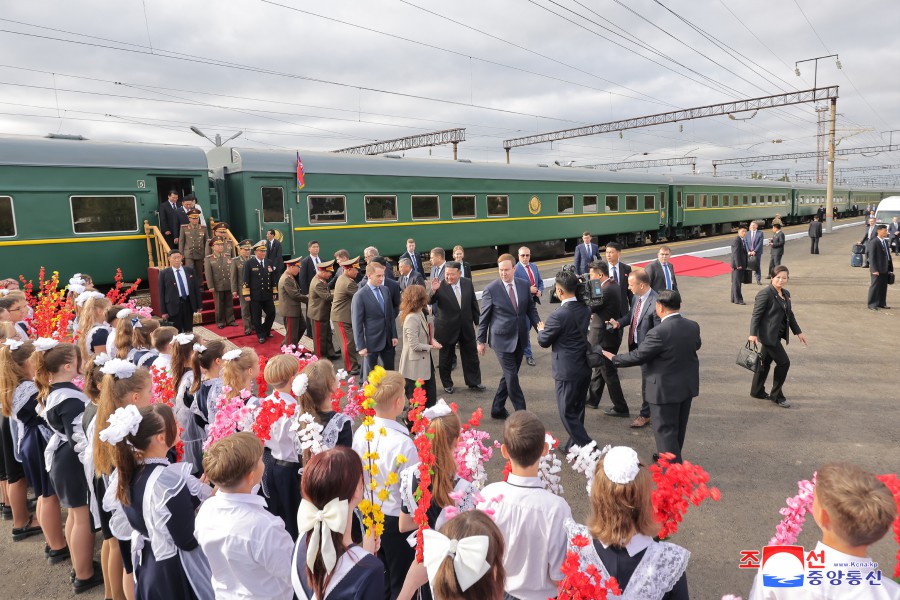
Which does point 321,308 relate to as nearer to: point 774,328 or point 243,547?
point 774,328

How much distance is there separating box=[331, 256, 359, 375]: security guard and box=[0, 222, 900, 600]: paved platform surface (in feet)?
5.57

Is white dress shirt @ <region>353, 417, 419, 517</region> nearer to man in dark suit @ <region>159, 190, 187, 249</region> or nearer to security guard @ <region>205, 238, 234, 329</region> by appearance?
security guard @ <region>205, 238, 234, 329</region>

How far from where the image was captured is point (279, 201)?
1301 centimetres

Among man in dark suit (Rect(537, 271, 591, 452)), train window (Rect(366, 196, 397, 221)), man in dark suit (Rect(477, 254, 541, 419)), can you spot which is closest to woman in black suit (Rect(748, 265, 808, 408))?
man in dark suit (Rect(537, 271, 591, 452))

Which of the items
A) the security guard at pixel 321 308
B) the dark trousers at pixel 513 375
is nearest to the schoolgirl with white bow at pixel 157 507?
the dark trousers at pixel 513 375

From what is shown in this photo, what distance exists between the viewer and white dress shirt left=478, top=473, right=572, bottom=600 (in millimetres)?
2244

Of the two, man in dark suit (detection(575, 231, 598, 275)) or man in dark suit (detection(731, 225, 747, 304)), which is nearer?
man in dark suit (detection(575, 231, 598, 275))

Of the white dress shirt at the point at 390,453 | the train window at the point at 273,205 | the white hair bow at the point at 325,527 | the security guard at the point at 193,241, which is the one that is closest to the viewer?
the white hair bow at the point at 325,527

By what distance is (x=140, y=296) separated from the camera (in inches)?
454

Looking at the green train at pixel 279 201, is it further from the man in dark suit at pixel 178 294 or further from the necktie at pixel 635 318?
the necktie at pixel 635 318

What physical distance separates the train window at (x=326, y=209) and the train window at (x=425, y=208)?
2.30 metres

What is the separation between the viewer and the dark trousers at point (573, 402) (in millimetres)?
5016

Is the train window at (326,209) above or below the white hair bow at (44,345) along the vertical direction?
above

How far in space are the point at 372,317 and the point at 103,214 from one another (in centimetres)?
774
